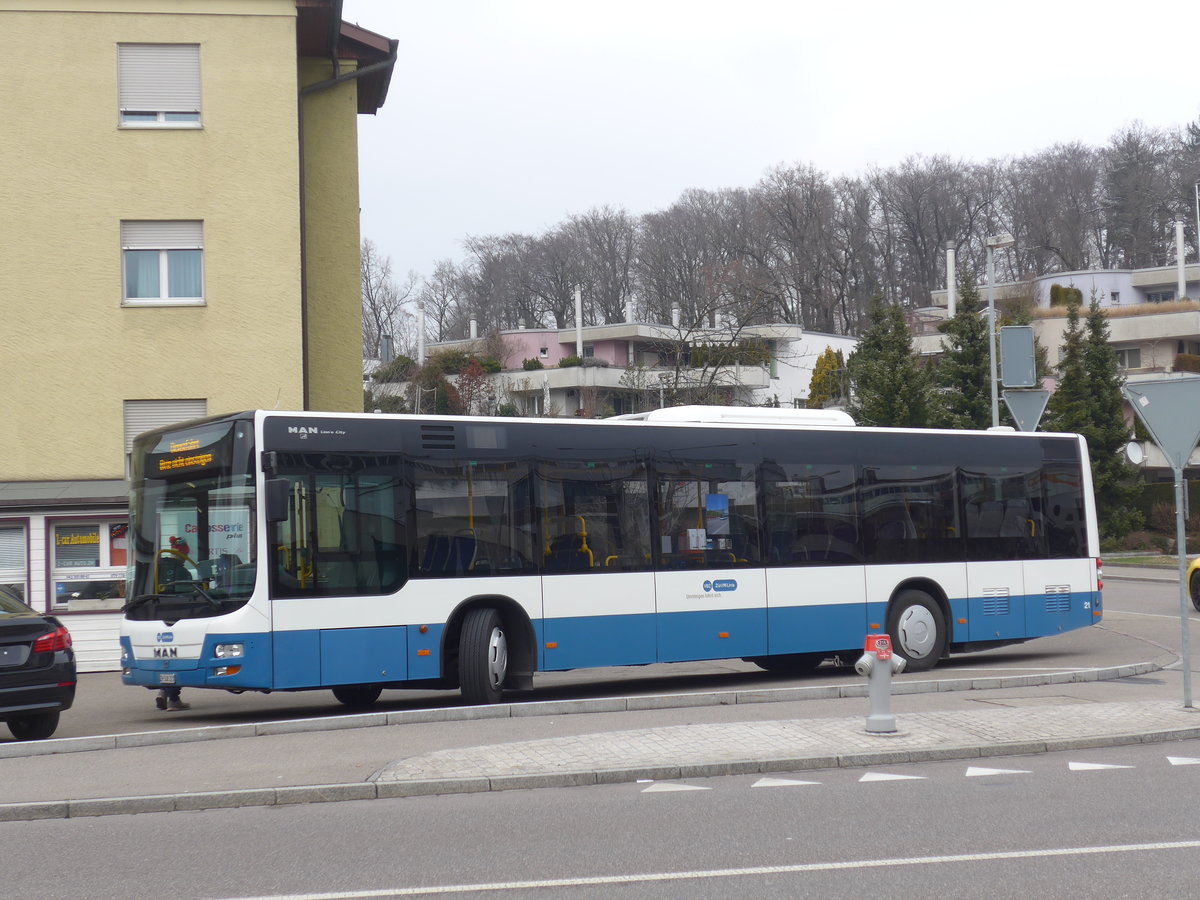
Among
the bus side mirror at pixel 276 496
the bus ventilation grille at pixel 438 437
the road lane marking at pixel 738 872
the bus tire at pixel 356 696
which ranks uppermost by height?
the bus ventilation grille at pixel 438 437

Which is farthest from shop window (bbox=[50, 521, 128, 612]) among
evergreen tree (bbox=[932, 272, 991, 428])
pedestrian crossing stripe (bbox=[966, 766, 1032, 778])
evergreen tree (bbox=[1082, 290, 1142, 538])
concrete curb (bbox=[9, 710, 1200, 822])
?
evergreen tree (bbox=[1082, 290, 1142, 538])

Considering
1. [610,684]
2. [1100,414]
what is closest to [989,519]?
[610,684]

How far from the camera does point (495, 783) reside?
9.72 meters

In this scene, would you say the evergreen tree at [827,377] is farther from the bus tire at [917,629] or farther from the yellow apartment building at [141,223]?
the bus tire at [917,629]

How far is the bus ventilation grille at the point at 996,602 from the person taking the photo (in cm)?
1769

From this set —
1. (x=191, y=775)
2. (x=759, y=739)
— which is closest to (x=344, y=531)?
(x=191, y=775)

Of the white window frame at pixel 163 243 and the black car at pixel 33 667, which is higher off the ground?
the white window frame at pixel 163 243

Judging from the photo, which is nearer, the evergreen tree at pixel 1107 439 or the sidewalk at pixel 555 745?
the sidewalk at pixel 555 745

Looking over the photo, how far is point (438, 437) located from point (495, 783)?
5.19 meters

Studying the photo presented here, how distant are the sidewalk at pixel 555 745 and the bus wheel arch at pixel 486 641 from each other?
Answer: 2.69 feet

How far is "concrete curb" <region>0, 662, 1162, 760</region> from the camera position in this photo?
11961mm

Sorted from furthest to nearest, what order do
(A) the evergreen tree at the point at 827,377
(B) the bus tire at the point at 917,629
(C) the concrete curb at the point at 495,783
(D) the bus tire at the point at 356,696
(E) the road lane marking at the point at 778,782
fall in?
(A) the evergreen tree at the point at 827,377 → (B) the bus tire at the point at 917,629 → (D) the bus tire at the point at 356,696 → (E) the road lane marking at the point at 778,782 → (C) the concrete curb at the point at 495,783

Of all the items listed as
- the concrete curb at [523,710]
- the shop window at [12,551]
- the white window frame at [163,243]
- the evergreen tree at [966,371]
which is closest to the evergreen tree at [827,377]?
the evergreen tree at [966,371]

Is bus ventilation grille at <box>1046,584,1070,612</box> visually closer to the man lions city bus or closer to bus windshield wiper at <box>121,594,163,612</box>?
the man lions city bus
